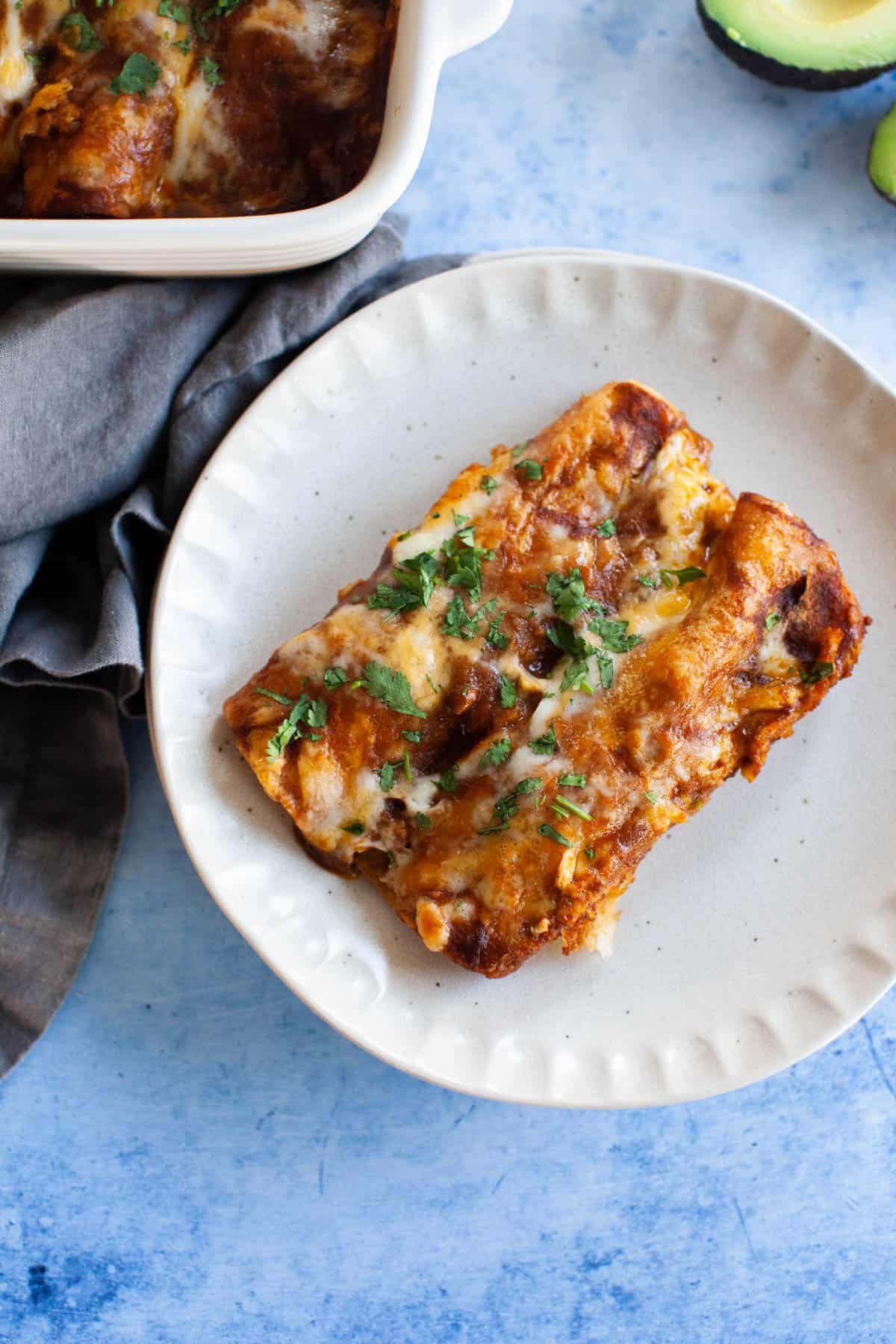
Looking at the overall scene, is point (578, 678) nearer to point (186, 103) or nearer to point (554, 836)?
point (554, 836)

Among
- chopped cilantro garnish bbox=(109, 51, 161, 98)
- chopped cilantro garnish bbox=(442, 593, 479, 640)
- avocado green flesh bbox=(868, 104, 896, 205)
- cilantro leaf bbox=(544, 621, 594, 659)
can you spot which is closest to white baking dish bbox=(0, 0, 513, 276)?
chopped cilantro garnish bbox=(109, 51, 161, 98)

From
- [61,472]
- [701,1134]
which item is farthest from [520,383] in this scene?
[701,1134]

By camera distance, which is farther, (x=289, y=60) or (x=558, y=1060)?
(x=558, y=1060)

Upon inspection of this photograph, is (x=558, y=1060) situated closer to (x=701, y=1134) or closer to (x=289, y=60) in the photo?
(x=701, y=1134)

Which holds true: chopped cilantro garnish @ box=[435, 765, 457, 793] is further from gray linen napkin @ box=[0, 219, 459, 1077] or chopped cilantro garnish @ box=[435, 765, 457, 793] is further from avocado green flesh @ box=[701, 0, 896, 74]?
avocado green flesh @ box=[701, 0, 896, 74]

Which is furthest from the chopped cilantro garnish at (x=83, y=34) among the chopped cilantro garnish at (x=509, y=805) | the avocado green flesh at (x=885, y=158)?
the avocado green flesh at (x=885, y=158)

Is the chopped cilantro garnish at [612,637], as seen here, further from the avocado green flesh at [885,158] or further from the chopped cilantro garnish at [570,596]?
the avocado green flesh at [885,158]
